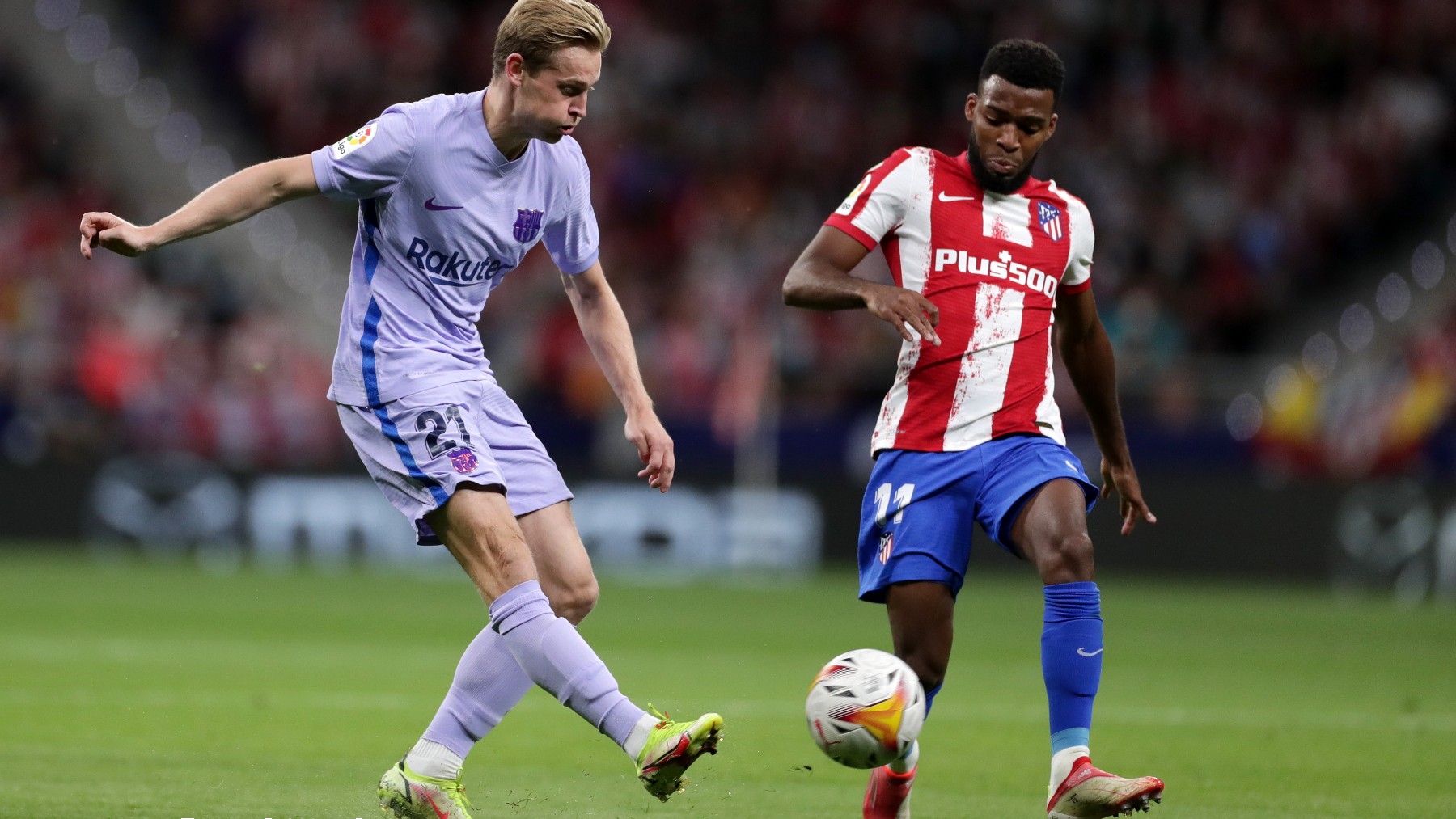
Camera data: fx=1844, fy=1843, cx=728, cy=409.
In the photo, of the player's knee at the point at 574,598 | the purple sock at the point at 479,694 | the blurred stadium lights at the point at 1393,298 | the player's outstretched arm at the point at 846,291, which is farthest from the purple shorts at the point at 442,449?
the blurred stadium lights at the point at 1393,298

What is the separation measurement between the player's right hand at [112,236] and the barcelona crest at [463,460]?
1.02 m

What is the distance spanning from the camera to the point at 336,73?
2261 cm

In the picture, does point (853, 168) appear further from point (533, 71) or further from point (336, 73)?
point (533, 71)

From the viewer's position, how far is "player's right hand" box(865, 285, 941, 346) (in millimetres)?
5320

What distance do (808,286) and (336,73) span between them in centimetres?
1805

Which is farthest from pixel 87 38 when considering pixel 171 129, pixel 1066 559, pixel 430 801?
pixel 1066 559

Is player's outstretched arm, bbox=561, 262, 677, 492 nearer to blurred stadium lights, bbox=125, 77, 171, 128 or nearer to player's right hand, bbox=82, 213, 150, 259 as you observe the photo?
player's right hand, bbox=82, 213, 150, 259

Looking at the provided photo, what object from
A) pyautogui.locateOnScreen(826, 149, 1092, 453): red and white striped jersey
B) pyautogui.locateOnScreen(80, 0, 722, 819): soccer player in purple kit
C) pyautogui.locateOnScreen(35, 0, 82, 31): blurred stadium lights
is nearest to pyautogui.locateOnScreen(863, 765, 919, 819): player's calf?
pyautogui.locateOnScreen(80, 0, 722, 819): soccer player in purple kit

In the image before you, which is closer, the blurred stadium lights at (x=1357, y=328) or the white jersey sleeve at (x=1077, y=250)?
the white jersey sleeve at (x=1077, y=250)

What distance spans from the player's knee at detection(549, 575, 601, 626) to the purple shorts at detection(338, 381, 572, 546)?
26cm

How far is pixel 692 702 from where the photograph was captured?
351 inches

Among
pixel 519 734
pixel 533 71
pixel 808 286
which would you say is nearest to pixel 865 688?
pixel 808 286

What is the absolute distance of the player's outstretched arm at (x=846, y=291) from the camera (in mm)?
5352

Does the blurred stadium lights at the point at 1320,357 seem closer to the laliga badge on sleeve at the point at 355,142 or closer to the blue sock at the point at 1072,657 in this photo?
the blue sock at the point at 1072,657
